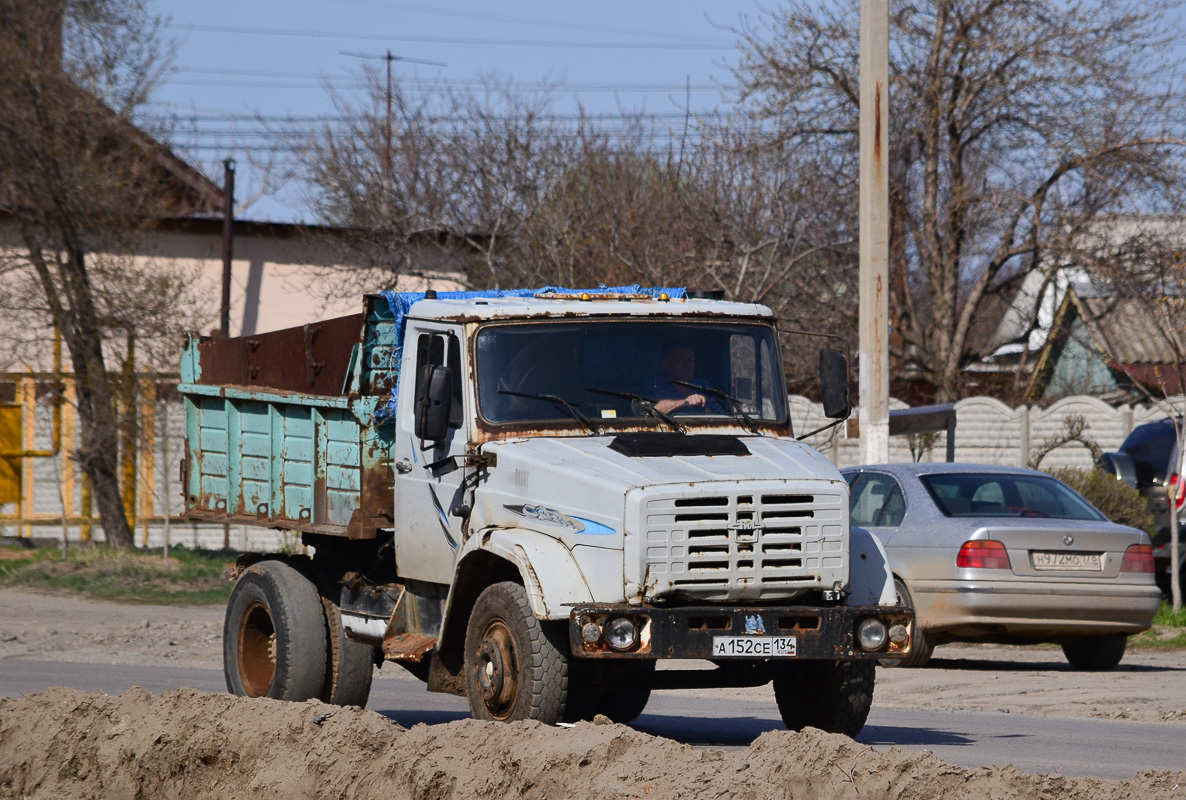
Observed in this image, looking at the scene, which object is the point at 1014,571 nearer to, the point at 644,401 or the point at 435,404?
the point at 644,401

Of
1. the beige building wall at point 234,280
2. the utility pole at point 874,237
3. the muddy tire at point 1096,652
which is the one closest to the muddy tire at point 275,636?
the muddy tire at point 1096,652

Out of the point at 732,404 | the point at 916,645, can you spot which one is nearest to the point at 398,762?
the point at 732,404

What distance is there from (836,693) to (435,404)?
7.97ft

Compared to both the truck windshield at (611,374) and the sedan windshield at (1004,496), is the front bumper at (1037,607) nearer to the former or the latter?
the sedan windshield at (1004,496)

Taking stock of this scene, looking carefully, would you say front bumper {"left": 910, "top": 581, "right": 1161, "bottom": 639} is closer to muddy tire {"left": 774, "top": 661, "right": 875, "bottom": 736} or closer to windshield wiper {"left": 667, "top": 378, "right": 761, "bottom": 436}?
muddy tire {"left": 774, "top": 661, "right": 875, "bottom": 736}

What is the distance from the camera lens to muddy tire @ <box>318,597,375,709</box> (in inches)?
364

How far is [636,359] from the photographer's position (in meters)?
8.10

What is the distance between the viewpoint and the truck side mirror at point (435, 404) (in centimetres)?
782

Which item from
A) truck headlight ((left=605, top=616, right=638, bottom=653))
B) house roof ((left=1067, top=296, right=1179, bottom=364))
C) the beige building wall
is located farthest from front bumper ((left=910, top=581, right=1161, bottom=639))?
the beige building wall

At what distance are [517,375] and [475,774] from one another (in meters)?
2.41

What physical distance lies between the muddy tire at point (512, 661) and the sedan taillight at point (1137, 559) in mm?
5989

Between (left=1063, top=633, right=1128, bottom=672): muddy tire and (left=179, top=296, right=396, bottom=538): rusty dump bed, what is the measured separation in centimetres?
616

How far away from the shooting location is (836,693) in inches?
308

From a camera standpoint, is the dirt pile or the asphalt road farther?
the asphalt road
